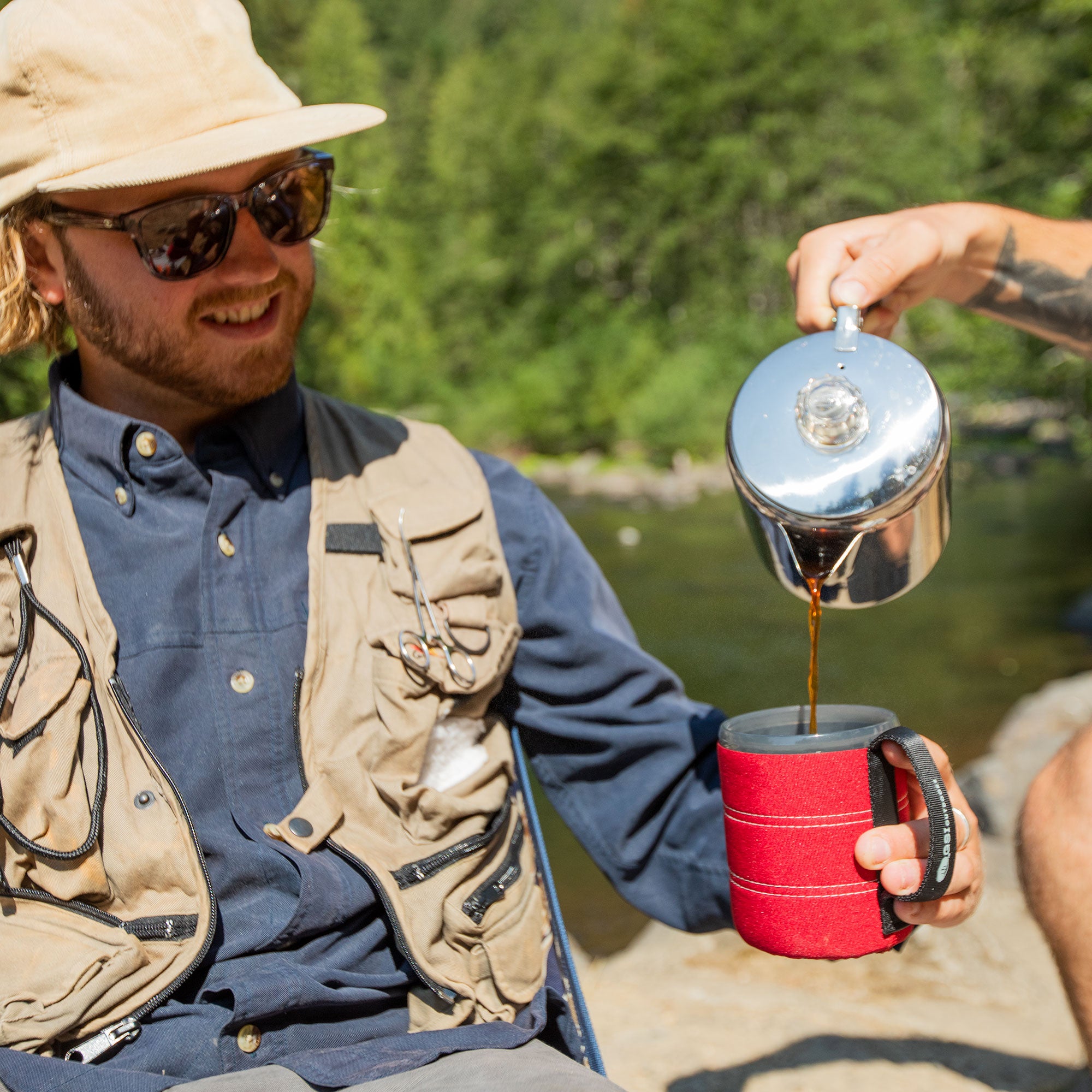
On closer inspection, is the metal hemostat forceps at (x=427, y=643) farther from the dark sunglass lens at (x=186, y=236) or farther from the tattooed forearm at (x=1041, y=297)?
the tattooed forearm at (x=1041, y=297)

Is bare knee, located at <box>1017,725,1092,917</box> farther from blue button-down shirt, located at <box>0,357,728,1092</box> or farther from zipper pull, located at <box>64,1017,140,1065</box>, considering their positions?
zipper pull, located at <box>64,1017,140,1065</box>

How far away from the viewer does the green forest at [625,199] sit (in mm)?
25938

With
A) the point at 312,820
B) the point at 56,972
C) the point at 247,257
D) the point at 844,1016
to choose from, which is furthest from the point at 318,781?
the point at 844,1016

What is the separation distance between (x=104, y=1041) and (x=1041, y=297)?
69.8 inches

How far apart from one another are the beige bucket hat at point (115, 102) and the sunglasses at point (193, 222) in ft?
0.18

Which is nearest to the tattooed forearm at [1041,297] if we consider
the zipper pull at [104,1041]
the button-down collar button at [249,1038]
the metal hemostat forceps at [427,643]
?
the metal hemostat forceps at [427,643]

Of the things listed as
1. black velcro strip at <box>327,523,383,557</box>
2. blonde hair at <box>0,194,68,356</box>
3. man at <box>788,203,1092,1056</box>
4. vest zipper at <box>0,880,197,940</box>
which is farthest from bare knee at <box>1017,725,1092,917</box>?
blonde hair at <box>0,194,68,356</box>

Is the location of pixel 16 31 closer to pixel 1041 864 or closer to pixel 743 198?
pixel 1041 864

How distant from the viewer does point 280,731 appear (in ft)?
5.58

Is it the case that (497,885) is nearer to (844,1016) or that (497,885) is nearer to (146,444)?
(146,444)

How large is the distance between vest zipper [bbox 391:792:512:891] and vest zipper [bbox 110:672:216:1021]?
0.24 meters

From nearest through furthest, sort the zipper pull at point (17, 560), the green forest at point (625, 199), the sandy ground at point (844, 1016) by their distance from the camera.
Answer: the zipper pull at point (17, 560) < the sandy ground at point (844, 1016) < the green forest at point (625, 199)

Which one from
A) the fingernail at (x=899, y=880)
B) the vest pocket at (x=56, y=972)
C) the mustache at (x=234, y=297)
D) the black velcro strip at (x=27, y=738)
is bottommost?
the vest pocket at (x=56, y=972)

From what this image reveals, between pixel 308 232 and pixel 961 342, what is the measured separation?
36.3ft
